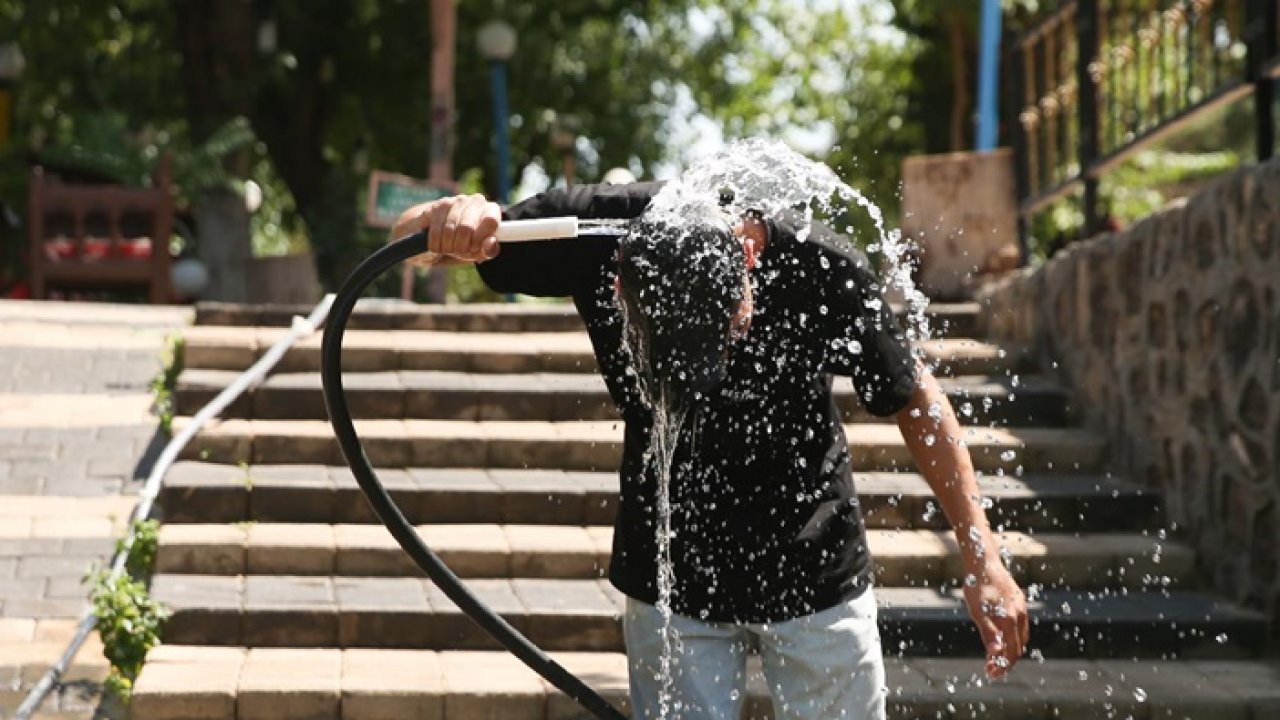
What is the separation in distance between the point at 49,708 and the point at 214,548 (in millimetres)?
1103

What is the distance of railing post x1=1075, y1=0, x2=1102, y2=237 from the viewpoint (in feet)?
33.1

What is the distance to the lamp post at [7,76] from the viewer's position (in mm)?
21078

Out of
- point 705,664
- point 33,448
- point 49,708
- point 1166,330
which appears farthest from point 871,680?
point 33,448

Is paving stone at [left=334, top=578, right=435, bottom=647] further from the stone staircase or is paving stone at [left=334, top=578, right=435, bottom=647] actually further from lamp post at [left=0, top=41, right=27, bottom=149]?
lamp post at [left=0, top=41, right=27, bottom=149]

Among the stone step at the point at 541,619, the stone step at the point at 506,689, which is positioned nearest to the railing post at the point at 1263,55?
the stone step at the point at 541,619

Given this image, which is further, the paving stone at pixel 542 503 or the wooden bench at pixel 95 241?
the wooden bench at pixel 95 241

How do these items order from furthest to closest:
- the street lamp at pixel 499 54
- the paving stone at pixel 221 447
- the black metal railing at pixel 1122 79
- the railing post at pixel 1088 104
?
the street lamp at pixel 499 54, the railing post at pixel 1088 104, the black metal railing at pixel 1122 79, the paving stone at pixel 221 447

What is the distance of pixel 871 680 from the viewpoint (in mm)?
3404

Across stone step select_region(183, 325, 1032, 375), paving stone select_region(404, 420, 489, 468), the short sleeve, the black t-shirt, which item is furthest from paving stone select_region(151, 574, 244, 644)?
the short sleeve

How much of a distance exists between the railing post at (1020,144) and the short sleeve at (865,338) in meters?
8.33

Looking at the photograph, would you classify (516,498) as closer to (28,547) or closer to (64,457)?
(28,547)

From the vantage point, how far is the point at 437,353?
874cm

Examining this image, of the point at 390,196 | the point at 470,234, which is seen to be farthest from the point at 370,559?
the point at 390,196

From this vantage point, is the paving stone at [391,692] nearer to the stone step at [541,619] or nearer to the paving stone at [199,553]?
the stone step at [541,619]
